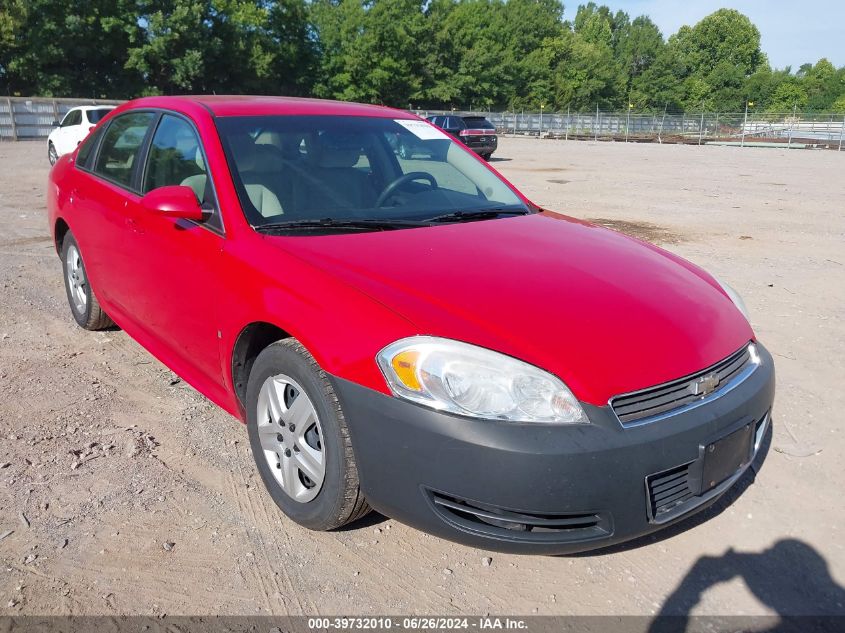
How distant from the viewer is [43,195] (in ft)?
40.6

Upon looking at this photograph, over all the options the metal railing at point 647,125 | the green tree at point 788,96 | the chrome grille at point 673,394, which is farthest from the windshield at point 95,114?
the green tree at point 788,96

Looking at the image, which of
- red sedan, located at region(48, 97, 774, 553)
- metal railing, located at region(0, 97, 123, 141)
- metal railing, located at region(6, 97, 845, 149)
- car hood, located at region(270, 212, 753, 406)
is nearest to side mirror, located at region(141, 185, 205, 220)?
red sedan, located at region(48, 97, 774, 553)

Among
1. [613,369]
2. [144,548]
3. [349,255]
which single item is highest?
[349,255]

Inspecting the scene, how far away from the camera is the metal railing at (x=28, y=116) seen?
28578mm

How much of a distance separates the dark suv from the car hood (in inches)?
830

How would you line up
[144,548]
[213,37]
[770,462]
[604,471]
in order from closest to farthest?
[604,471] < [144,548] < [770,462] < [213,37]

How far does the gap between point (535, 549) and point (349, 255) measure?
128 centimetres

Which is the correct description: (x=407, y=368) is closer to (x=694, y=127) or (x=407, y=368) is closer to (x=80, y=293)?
(x=80, y=293)

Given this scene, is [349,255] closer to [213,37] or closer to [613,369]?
[613,369]

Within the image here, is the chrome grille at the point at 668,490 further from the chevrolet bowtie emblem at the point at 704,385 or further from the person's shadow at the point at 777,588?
the person's shadow at the point at 777,588

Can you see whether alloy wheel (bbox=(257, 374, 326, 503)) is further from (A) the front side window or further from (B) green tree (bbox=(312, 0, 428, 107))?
(B) green tree (bbox=(312, 0, 428, 107))

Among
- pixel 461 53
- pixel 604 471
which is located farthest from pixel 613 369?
pixel 461 53

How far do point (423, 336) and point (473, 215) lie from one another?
4.49ft

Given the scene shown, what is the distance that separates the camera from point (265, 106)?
3600 mm
